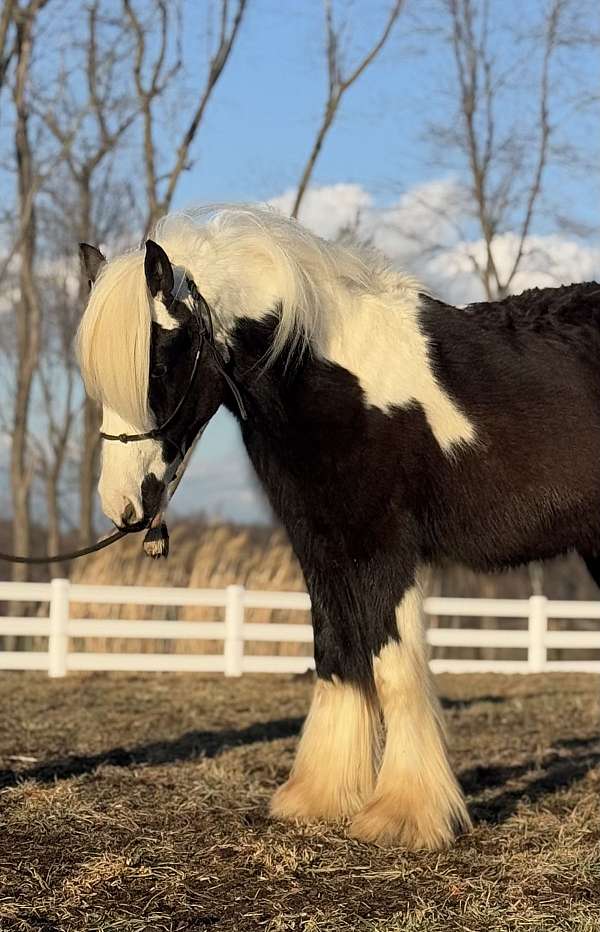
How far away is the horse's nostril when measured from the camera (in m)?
3.65

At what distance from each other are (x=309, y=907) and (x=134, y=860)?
71 centimetres

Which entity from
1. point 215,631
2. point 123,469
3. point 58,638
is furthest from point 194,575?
point 123,469

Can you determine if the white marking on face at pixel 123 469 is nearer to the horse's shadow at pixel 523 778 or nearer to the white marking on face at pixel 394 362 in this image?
the white marking on face at pixel 394 362

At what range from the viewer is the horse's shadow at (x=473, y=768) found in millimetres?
4781

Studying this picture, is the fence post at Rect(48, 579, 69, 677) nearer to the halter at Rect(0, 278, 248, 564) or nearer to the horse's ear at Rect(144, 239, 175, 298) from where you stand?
the halter at Rect(0, 278, 248, 564)

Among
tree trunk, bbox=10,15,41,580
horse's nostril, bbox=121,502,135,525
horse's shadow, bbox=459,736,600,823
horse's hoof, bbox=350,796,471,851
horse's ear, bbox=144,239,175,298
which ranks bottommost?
horse's shadow, bbox=459,736,600,823

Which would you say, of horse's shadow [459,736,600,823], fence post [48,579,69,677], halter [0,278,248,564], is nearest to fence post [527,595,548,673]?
horse's shadow [459,736,600,823]

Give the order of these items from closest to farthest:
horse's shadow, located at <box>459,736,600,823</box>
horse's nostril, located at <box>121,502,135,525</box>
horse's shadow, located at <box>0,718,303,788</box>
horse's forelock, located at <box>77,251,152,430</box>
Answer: horse's forelock, located at <box>77,251,152,430</box> → horse's nostril, located at <box>121,502,135,525</box> → horse's shadow, located at <box>459,736,600,823</box> → horse's shadow, located at <box>0,718,303,788</box>

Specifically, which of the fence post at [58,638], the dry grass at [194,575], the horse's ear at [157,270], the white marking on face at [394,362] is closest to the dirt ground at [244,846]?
the white marking on face at [394,362]

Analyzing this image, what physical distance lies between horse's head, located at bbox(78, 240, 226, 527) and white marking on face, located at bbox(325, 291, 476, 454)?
56 centimetres

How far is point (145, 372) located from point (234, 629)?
294 inches

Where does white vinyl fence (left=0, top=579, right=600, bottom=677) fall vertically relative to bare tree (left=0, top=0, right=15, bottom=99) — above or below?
below

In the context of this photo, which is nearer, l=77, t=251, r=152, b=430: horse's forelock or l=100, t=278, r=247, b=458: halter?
l=77, t=251, r=152, b=430: horse's forelock

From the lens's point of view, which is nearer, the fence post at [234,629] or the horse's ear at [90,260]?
the horse's ear at [90,260]
